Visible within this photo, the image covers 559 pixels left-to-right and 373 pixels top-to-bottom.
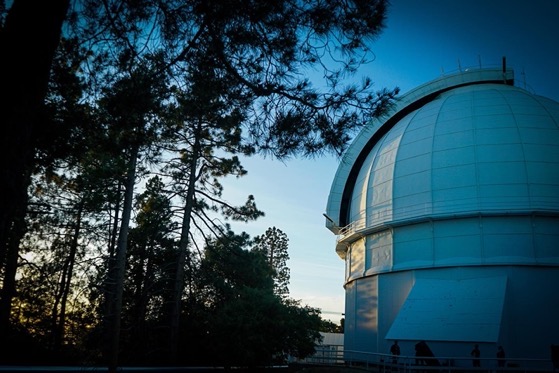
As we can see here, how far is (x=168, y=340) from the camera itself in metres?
16.9

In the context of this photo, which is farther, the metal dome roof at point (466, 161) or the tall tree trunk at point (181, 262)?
the metal dome roof at point (466, 161)

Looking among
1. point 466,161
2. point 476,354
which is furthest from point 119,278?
point 466,161

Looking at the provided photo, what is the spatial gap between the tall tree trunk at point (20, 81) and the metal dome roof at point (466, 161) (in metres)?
16.5

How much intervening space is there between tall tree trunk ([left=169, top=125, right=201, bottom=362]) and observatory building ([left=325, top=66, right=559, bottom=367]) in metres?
8.57

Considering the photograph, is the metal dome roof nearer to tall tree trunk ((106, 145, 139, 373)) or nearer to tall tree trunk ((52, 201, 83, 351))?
tall tree trunk ((106, 145, 139, 373))

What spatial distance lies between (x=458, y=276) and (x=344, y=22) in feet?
48.7

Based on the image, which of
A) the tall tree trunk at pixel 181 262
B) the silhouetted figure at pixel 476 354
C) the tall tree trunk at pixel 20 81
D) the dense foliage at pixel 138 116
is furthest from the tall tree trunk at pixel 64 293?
the silhouetted figure at pixel 476 354

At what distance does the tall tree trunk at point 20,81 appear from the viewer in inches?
119

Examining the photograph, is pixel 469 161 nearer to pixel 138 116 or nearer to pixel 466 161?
pixel 466 161

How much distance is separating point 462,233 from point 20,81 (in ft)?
59.0

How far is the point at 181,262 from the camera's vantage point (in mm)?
17359

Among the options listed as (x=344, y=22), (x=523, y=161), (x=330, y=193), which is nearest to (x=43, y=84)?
(x=344, y=22)

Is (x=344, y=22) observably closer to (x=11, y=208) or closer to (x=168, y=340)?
(x=11, y=208)

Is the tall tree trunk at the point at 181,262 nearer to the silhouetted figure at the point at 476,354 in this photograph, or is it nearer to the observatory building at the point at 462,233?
the observatory building at the point at 462,233
